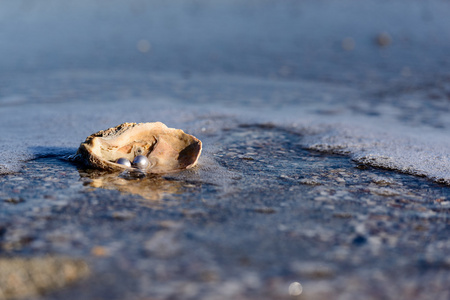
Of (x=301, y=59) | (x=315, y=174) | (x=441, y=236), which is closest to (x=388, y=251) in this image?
(x=441, y=236)

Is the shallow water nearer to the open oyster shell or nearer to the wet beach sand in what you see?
the wet beach sand

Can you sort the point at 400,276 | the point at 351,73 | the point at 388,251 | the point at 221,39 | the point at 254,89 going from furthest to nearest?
the point at 221,39
the point at 351,73
the point at 254,89
the point at 388,251
the point at 400,276

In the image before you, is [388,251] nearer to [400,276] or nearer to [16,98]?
[400,276]

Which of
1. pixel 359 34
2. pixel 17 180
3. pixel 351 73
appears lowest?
pixel 17 180

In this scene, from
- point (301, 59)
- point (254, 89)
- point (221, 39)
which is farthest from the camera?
point (221, 39)

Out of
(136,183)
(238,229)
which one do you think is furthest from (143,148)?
(238,229)

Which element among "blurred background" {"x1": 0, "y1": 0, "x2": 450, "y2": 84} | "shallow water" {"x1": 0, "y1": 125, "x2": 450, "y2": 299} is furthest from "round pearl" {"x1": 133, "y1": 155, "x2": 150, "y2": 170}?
"blurred background" {"x1": 0, "y1": 0, "x2": 450, "y2": 84}
